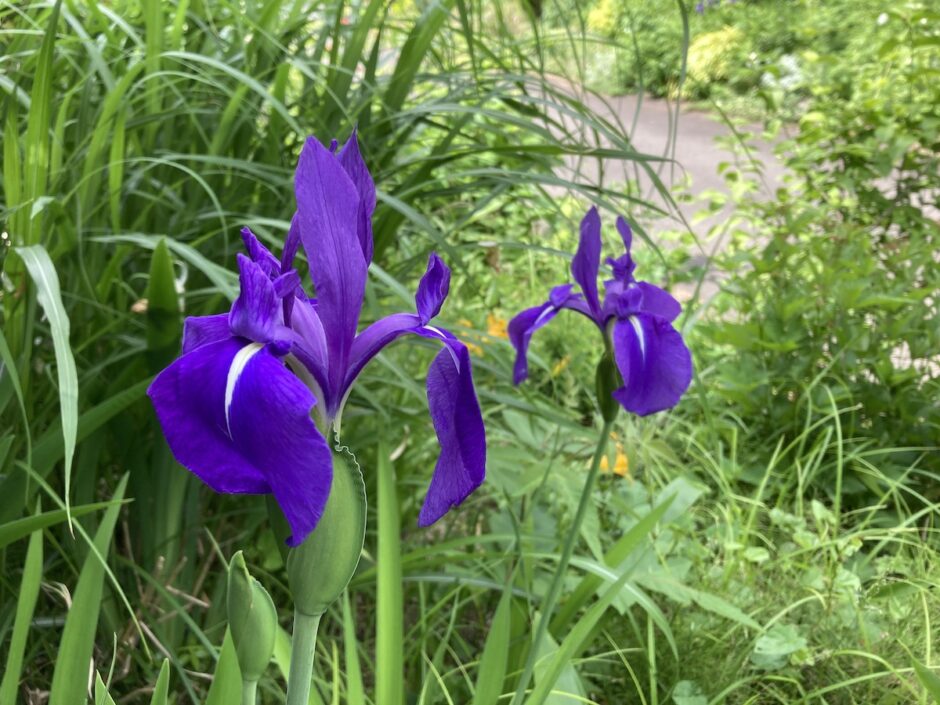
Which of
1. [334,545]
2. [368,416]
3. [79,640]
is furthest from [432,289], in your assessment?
[368,416]

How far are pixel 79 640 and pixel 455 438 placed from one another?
0.42 metres

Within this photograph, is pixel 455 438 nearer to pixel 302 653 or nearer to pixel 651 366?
pixel 302 653

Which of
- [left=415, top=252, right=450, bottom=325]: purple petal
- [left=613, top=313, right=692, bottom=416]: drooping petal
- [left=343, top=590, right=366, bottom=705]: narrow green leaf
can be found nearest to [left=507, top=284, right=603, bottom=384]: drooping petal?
[left=613, top=313, right=692, bottom=416]: drooping petal

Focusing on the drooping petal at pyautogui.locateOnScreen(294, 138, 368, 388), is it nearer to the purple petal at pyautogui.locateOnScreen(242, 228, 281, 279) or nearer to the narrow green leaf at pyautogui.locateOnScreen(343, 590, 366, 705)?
the purple petal at pyautogui.locateOnScreen(242, 228, 281, 279)

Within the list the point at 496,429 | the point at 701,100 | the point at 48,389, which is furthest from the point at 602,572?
the point at 701,100

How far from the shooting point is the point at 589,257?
93 centimetres

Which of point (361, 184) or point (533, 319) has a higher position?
point (361, 184)

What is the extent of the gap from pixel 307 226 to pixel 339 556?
0.63 feet

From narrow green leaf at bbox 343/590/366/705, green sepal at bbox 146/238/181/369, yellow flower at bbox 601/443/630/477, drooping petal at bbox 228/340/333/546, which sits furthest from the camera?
yellow flower at bbox 601/443/630/477

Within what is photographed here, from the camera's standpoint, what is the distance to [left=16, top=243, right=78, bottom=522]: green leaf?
65 cm

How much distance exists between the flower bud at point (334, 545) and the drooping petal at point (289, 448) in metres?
0.03

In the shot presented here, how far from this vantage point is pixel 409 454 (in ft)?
4.75

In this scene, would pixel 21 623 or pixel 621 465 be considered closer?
pixel 21 623

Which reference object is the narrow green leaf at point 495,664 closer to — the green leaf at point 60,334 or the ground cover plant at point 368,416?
the ground cover plant at point 368,416
